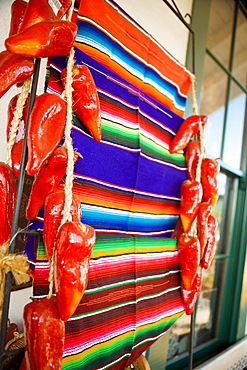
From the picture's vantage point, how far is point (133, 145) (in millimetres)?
827

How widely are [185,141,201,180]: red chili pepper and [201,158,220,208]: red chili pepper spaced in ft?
0.09

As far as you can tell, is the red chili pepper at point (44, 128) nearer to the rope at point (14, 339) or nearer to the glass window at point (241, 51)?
the rope at point (14, 339)

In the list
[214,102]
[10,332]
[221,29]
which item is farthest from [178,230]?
[221,29]

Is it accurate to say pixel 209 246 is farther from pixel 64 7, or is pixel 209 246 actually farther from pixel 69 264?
pixel 64 7

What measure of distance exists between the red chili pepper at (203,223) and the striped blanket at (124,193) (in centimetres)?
8

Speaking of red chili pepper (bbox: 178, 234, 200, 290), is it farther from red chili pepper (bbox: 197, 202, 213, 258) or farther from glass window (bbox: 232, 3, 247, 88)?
glass window (bbox: 232, 3, 247, 88)

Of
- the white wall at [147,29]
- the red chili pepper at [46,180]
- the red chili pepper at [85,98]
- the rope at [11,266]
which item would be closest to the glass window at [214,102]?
the white wall at [147,29]

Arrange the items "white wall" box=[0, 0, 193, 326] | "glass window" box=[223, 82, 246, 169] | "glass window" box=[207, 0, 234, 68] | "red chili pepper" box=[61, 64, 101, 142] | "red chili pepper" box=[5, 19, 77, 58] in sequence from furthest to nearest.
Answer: "glass window" box=[223, 82, 246, 169] → "glass window" box=[207, 0, 234, 68] → "white wall" box=[0, 0, 193, 326] → "red chili pepper" box=[61, 64, 101, 142] → "red chili pepper" box=[5, 19, 77, 58]

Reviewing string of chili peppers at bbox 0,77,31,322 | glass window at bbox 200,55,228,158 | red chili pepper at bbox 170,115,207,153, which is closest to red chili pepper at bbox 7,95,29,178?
string of chili peppers at bbox 0,77,31,322

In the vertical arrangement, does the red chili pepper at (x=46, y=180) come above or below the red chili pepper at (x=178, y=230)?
above

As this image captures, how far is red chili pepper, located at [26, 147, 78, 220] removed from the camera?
559mm

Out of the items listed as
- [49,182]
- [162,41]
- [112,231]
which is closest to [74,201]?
[49,182]

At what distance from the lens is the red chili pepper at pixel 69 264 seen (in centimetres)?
52

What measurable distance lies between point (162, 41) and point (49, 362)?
1241mm
